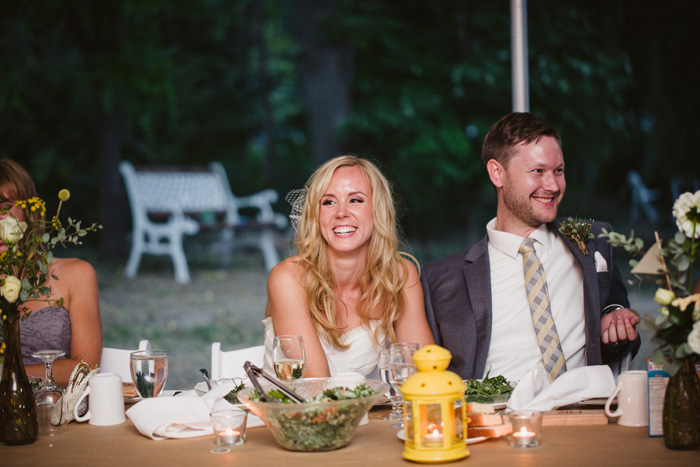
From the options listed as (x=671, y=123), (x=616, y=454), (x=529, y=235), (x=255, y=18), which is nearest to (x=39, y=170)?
(x=255, y=18)

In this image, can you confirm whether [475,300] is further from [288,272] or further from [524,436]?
[524,436]

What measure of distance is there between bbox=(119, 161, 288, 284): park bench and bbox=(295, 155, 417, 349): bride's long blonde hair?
24.5ft

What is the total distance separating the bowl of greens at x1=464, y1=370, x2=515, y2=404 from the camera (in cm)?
209

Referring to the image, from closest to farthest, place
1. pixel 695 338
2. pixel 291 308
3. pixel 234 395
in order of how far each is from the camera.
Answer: pixel 695 338, pixel 234 395, pixel 291 308

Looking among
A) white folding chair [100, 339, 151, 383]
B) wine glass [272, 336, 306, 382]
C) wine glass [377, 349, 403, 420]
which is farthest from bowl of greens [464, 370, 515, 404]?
white folding chair [100, 339, 151, 383]

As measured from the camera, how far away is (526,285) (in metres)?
2.96

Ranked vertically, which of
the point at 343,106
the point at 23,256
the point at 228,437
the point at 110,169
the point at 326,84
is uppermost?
the point at 326,84

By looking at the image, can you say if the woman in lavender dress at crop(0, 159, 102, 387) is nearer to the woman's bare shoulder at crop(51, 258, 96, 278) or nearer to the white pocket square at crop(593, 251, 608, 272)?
the woman's bare shoulder at crop(51, 258, 96, 278)

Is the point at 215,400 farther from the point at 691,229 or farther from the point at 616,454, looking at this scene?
the point at 691,229

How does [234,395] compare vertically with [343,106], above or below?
below

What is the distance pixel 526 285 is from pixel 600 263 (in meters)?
0.28

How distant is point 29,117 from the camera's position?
12.1 metres

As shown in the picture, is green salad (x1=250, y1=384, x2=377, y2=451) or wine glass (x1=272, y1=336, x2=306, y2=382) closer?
green salad (x1=250, y1=384, x2=377, y2=451)

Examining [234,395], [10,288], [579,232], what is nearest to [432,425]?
[234,395]
